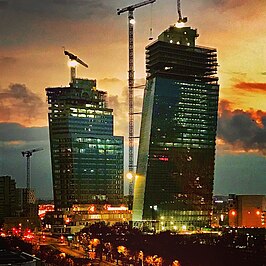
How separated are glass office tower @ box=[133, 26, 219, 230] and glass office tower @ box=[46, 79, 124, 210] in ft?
79.5

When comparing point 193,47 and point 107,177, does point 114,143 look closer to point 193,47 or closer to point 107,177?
point 107,177

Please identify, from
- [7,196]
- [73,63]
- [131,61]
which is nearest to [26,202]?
[7,196]

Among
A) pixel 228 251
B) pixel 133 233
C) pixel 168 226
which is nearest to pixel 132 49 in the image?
pixel 168 226

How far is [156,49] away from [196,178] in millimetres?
22066

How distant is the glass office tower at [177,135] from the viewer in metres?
93.9

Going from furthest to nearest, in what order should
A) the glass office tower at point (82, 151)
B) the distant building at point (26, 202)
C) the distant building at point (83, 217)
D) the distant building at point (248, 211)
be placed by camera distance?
the distant building at point (26, 202) < the glass office tower at point (82, 151) < the distant building at point (83, 217) < the distant building at point (248, 211)

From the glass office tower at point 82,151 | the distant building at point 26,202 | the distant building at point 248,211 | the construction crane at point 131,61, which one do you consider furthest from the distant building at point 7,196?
the distant building at point 248,211

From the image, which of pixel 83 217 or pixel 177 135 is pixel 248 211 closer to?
pixel 177 135

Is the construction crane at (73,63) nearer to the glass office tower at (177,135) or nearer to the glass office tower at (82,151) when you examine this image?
the glass office tower at (82,151)

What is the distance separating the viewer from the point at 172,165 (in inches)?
3765

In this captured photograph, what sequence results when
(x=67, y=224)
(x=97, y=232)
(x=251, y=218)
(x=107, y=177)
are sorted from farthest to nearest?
(x=107, y=177), (x=67, y=224), (x=251, y=218), (x=97, y=232)

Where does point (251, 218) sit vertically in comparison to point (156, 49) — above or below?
below

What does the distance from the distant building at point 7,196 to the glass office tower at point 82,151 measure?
24136 mm

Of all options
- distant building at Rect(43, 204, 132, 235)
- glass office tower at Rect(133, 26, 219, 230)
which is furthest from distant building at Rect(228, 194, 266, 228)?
distant building at Rect(43, 204, 132, 235)
